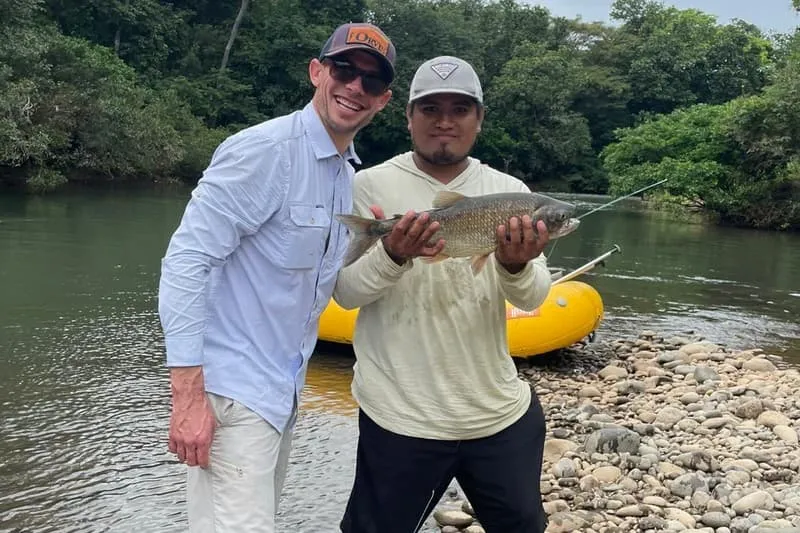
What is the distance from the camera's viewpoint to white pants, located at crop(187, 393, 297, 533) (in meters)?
2.31

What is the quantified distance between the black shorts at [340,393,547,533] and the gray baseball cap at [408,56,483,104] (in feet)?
4.20

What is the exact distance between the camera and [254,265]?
96.3 inches

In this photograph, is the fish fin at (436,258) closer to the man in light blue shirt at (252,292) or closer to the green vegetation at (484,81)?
the man in light blue shirt at (252,292)

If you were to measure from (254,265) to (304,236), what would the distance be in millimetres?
189

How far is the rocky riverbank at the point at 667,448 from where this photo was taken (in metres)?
4.79

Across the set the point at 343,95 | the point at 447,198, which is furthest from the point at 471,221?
the point at 343,95

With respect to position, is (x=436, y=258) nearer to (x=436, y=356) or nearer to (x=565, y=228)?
(x=436, y=356)

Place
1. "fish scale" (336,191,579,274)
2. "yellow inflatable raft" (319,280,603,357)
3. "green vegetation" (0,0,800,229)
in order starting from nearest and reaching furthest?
"fish scale" (336,191,579,274) → "yellow inflatable raft" (319,280,603,357) → "green vegetation" (0,0,800,229)

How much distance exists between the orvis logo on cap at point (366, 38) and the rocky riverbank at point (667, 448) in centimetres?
321

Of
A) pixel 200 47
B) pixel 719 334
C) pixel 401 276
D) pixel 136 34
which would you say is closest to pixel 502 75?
pixel 200 47

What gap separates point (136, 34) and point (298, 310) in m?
43.8

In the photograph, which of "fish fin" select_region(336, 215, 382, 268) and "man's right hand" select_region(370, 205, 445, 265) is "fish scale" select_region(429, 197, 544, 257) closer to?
"man's right hand" select_region(370, 205, 445, 265)

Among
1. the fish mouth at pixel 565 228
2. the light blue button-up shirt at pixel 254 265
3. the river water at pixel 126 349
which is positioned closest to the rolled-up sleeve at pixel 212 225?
the light blue button-up shirt at pixel 254 265

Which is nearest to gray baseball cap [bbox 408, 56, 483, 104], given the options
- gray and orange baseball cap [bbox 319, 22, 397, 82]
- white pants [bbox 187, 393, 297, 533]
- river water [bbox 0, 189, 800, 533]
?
gray and orange baseball cap [bbox 319, 22, 397, 82]
